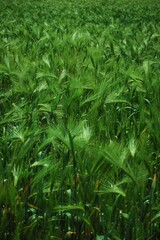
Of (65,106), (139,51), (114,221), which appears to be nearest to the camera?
(114,221)

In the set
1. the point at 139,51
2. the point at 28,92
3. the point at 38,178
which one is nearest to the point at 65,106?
the point at 28,92

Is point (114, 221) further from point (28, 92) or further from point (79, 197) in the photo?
point (28, 92)

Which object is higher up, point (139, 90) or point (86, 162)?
point (86, 162)

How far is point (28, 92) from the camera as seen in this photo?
1826 millimetres

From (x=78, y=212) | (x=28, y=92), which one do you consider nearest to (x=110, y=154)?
(x=78, y=212)

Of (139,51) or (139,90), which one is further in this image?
(139,51)

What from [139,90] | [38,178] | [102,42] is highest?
[38,178]

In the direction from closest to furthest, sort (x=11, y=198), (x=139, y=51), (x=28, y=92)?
1. (x=11, y=198)
2. (x=28, y=92)
3. (x=139, y=51)

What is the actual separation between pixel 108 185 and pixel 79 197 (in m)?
0.10

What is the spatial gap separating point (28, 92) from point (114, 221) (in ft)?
3.10

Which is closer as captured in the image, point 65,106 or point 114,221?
point 114,221

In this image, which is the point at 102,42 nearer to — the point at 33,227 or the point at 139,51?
the point at 139,51

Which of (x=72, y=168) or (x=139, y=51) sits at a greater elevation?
(x=72, y=168)

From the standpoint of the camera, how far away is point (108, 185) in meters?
1.07
